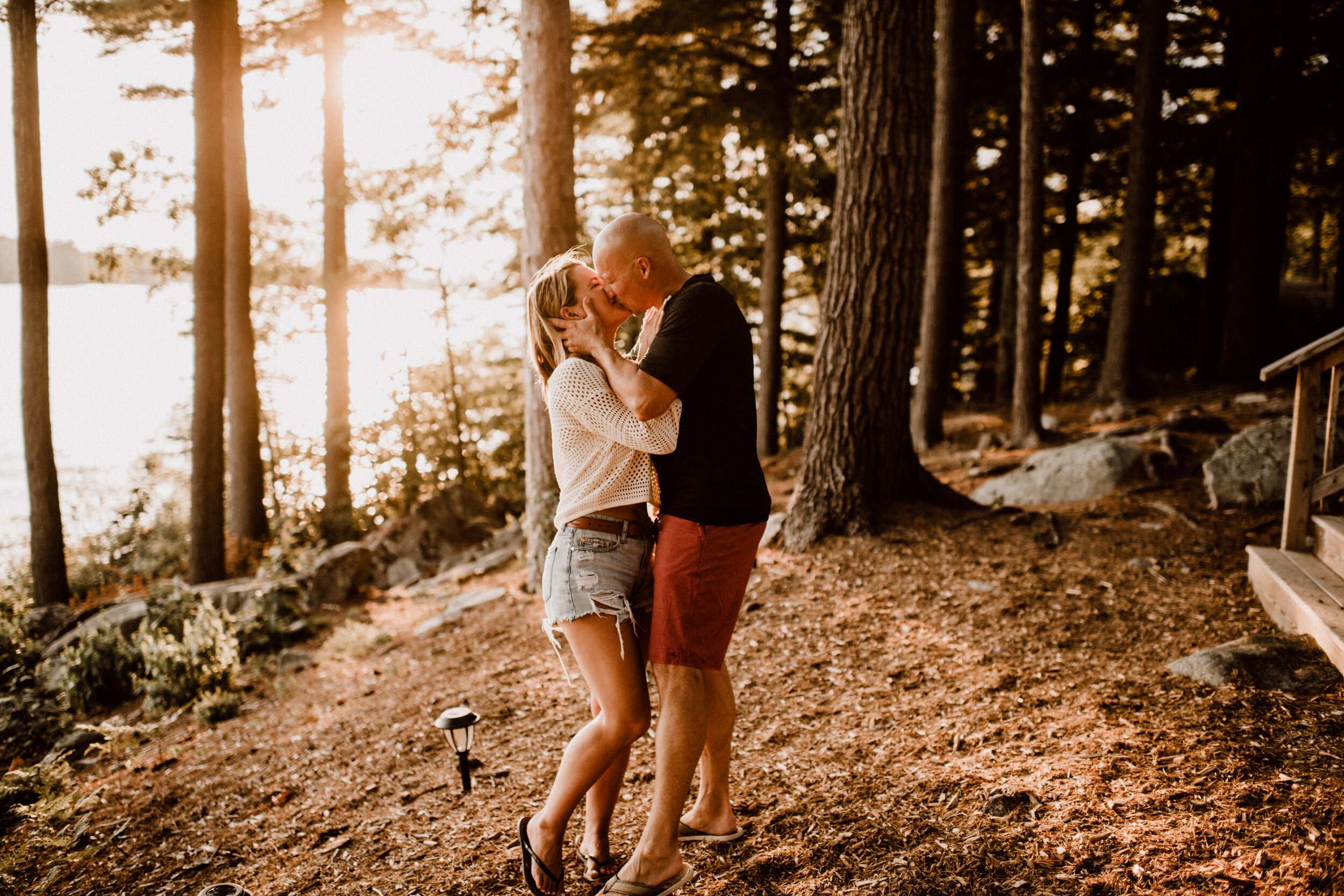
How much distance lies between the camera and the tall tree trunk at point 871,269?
5539mm

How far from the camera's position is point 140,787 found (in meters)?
4.64

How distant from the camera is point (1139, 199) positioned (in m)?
10.0

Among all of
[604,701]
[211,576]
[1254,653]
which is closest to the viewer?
[604,701]

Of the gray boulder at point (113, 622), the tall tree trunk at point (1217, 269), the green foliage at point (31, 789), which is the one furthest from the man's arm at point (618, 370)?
the tall tree trunk at point (1217, 269)

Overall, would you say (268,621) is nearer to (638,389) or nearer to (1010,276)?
(638,389)

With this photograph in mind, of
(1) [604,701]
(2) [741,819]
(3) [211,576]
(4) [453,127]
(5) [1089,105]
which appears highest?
(5) [1089,105]

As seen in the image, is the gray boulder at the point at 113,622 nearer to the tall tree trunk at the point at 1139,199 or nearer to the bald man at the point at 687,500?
the bald man at the point at 687,500

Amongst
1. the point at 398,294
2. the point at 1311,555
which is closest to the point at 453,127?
the point at 398,294

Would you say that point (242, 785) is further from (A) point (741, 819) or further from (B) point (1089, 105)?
(B) point (1089, 105)

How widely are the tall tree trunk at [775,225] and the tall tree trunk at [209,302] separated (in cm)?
691

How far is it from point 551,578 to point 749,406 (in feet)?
2.81

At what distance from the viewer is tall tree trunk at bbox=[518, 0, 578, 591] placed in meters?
5.95

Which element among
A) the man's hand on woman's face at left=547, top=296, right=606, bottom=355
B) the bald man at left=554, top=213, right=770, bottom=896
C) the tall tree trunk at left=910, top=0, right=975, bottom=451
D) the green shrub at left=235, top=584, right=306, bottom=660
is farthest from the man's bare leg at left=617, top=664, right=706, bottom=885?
the tall tree trunk at left=910, top=0, right=975, bottom=451

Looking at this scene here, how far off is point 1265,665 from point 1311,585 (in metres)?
0.74
